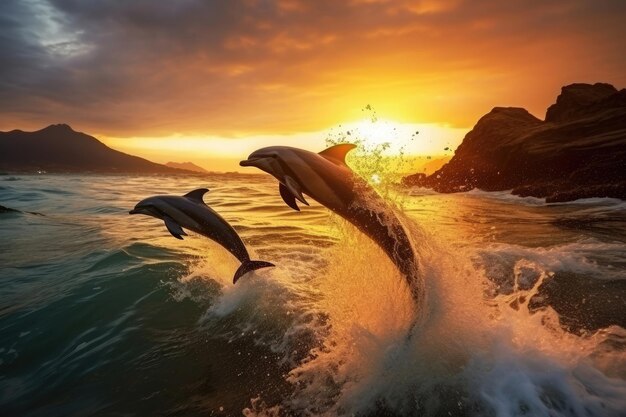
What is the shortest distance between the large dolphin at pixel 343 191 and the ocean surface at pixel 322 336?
0.56 meters

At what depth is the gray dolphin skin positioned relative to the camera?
754 cm

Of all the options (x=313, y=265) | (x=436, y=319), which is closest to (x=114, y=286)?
(x=313, y=265)

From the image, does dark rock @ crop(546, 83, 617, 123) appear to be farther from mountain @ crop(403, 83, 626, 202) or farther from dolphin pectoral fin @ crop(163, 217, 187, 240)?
dolphin pectoral fin @ crop(163, 217, 187, 240)

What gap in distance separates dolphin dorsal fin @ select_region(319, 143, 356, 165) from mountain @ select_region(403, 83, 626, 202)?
77.0 ft

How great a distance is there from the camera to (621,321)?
19.3 feet

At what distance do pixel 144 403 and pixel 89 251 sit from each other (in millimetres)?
8842

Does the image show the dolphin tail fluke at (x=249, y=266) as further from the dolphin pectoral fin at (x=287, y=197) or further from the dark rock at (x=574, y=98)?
the dark rock at (x=574, y=98)

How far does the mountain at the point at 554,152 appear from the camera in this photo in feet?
91.7

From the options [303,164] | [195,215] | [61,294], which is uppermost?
[303,164]

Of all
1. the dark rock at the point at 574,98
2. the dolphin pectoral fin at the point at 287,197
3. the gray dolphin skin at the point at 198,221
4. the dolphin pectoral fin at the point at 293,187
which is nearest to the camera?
the dolphin pectoral fin at the point at 293,187

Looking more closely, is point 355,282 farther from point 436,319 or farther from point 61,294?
point 61,294

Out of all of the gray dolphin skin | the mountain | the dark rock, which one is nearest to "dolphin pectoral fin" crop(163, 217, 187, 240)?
the gray dolphin skin

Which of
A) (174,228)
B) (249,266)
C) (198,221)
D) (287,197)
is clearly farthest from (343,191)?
(174,228)

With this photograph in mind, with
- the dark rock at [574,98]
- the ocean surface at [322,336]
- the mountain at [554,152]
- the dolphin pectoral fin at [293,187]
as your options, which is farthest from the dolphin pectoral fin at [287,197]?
the dark rock at [574,98]
